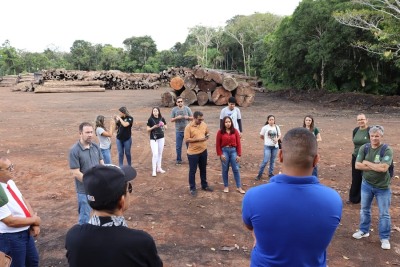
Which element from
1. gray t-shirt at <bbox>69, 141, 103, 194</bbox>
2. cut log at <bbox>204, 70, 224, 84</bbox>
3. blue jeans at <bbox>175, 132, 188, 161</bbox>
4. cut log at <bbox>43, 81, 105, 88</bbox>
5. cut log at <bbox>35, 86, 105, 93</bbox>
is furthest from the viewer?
cut log at <bbox>43, 81, 105, 88</bbox>

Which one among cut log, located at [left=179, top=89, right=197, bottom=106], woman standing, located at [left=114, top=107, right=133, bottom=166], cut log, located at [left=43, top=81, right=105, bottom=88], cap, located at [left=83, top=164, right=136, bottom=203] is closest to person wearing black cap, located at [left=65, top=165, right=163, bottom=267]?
cap, located at [left=83, top=164, right=136, bottom=203]

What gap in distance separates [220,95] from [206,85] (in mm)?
1010

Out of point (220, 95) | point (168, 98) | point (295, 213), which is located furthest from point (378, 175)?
point (168, 98)

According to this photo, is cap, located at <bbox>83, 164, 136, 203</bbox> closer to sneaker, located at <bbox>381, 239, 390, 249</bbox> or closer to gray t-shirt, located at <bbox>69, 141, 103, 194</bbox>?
gray t-shirt, located at <bbox>69, 141, 103, 194</bbox>

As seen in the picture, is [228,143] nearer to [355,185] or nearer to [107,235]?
[355,185]

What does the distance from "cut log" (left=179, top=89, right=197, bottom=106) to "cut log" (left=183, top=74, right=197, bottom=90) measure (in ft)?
0.78

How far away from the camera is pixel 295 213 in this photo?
2.09 m

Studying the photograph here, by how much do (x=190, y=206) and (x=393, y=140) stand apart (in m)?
8.64

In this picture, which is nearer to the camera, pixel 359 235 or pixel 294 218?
pixel 294 218

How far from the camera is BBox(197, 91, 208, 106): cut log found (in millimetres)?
20406

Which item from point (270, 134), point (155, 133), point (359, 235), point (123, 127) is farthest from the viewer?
point (155, 133)

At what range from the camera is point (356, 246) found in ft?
16.3

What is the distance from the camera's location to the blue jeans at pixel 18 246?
3.34 metres

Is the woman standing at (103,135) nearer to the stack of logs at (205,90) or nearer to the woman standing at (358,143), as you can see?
the woman standing at (358,143)
